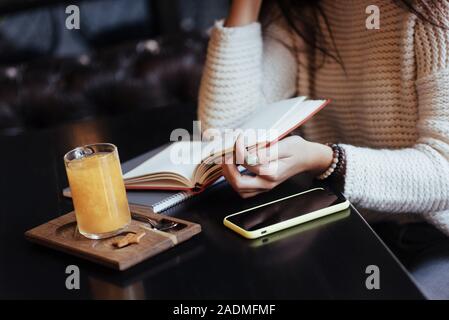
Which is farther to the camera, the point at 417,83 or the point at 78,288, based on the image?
the point at 417,83

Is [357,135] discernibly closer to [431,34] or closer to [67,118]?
[431,34]

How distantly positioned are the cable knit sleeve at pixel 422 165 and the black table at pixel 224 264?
3.1 inches

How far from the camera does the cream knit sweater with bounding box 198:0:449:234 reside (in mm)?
859

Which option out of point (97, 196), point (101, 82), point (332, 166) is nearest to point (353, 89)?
point (332, 166)

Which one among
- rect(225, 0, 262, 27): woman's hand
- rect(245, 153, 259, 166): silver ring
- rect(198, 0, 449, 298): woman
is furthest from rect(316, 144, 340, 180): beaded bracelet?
rect(225, 0, 262, 27): woman's hand

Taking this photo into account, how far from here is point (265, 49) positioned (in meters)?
1.21

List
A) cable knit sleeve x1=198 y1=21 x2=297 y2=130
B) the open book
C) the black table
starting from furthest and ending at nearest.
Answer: cable knit sleeve x1=198 y1=21 x2=297 y2=130, the open book, the black table

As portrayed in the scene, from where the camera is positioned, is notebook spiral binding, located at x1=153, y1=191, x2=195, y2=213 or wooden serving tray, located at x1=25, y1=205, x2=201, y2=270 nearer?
wooden serving tray, located at x1=25, y1=205, x2=201, y2=270

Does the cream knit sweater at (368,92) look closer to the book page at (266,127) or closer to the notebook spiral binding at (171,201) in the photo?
the book page at (266,127)

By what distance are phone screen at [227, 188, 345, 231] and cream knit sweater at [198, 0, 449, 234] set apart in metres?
0.09

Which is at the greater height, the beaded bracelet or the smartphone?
the beaded bracelet

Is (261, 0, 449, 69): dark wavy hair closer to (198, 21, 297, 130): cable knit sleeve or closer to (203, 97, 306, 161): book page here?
(198, 21, 297, 130): cable knit sleeve
